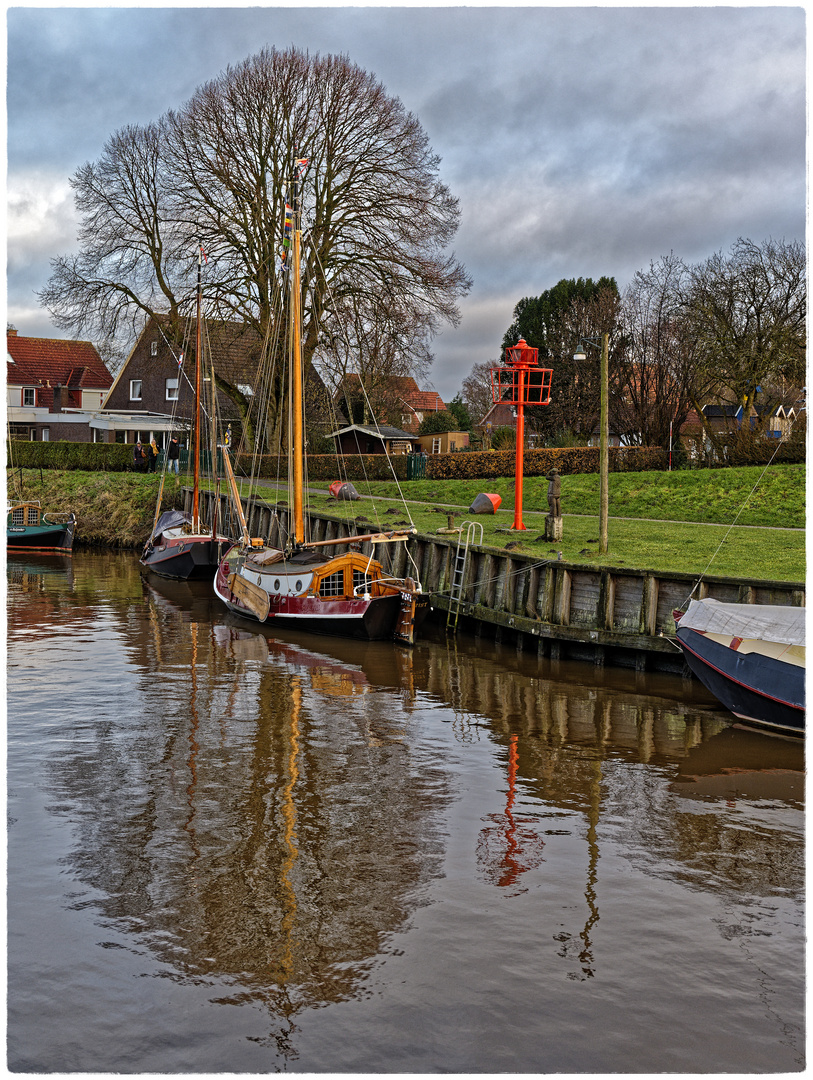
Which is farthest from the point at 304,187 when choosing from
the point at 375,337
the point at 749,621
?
the point at 749,621

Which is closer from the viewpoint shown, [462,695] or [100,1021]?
[100,1021]

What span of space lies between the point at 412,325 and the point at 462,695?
2962cm

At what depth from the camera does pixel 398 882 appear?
9.34 metres

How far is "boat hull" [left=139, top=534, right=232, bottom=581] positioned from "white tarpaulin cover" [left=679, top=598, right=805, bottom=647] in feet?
67.9

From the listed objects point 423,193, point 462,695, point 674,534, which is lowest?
point 462,695

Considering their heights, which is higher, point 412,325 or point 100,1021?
point 412,325

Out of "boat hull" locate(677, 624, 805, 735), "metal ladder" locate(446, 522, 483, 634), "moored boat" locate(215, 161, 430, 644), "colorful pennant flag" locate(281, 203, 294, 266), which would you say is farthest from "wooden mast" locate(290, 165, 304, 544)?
"boat hull" locate(677, 624, 805, 735)

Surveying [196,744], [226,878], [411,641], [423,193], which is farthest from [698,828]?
[423,193]

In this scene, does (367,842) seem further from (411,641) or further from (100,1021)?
(411,641)

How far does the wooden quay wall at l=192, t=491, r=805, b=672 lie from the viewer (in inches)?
729

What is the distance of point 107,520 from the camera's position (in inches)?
1746

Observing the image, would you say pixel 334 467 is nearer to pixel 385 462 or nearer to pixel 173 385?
pixel 385 462

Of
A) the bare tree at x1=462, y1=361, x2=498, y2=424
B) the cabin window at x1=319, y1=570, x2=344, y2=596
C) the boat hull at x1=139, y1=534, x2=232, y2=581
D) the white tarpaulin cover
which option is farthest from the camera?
the bare tree at x1=462, y1=361, x2=498, y2=424

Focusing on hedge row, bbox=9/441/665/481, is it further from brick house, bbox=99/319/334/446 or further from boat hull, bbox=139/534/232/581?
boat hull, bbox=139/534/232/581
